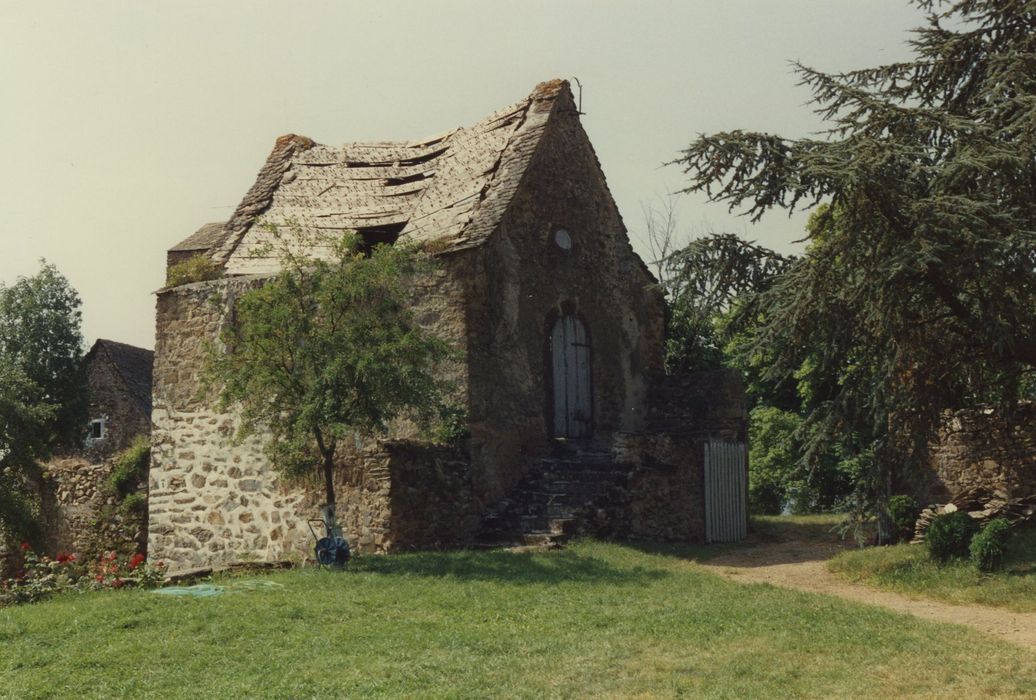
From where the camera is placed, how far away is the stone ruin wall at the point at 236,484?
52.1 feet

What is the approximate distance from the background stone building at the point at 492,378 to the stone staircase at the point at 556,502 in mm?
37

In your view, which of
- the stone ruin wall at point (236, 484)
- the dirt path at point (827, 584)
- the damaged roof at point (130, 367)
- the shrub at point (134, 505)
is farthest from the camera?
the damaged roof at point (130, 367)

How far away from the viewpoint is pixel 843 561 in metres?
15.4

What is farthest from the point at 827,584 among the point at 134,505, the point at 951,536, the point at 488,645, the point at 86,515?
the point at 86,515

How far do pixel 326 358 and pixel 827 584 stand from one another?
23.5 feet

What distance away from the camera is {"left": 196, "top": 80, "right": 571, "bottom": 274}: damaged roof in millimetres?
19156

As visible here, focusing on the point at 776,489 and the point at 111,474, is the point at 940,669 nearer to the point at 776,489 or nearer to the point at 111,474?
the point at 111,474

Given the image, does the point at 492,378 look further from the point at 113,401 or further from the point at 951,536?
the point at 113,401

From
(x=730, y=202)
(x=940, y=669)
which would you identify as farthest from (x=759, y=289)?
(x=940, y=669)

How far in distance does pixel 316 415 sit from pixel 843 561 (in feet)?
24.6

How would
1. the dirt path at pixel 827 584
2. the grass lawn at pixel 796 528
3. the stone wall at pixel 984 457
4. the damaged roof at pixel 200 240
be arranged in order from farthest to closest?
the damaged roof at pixel 200 240, the grass lawn at pixel 796 528, the stone wall at pixel 984 457, the dirt path at pixel 827 584

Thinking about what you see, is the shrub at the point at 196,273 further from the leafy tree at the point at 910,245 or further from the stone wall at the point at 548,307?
the leafy tree at the point at 910,245

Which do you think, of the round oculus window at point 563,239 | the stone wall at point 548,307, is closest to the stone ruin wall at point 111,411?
the stone wall at point 548,307

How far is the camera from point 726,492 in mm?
18875
